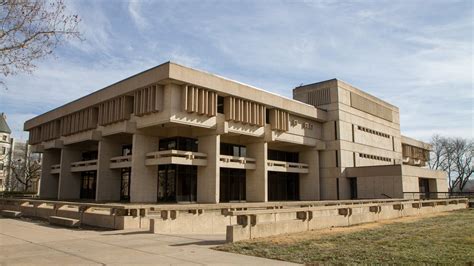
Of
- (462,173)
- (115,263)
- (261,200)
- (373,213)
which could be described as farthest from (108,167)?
(462,173)

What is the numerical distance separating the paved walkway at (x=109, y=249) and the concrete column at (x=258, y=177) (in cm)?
2411

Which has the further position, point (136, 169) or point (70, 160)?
point (70, 160)

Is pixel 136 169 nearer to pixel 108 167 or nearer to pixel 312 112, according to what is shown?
pixel 108 167

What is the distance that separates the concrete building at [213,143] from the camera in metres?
32.7

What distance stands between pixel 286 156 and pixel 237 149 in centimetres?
971

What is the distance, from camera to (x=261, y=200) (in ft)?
125

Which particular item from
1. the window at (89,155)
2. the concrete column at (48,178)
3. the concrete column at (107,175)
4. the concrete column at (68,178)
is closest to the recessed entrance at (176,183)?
the concrete column at (107,175)

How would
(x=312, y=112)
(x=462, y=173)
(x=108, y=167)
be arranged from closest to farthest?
(x=108, y=167) → (x=312, y=112) → (x=462, y=173)

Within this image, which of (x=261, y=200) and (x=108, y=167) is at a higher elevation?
(x=108, y=167)

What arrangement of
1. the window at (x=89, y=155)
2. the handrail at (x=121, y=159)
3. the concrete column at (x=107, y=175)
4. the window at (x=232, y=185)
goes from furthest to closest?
the window at (x=89, y=155)
the window at (x=232, y=185)
the concrete column at (x=107, y=175)
the handrail at (x=121, y=159)

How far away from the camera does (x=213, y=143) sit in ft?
112

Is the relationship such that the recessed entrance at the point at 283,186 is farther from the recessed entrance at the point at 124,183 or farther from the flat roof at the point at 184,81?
the recessed entrance at the point at 124,183

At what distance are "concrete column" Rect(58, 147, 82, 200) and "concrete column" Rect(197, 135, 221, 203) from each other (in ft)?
62.0

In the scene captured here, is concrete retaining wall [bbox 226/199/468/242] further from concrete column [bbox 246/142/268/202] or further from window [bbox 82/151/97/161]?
window [bbox 82/151/97/161]
